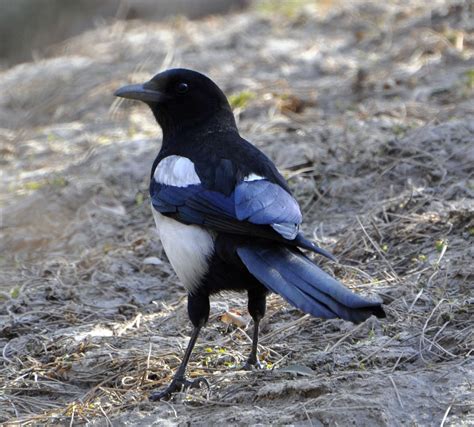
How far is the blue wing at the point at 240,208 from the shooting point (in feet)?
12.5

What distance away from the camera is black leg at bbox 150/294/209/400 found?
156 inches

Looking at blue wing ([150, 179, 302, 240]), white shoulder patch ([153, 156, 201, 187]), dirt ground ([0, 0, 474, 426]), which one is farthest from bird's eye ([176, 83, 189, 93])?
dirt ground ([0, 0, 474, 426])

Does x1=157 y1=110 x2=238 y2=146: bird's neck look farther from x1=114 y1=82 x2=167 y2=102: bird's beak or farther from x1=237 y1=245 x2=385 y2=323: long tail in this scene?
x1=237 y1=245 x2=385 y2=323: long tail

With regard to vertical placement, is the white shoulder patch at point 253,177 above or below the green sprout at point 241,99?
above

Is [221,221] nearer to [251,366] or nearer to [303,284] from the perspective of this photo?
[303,284]

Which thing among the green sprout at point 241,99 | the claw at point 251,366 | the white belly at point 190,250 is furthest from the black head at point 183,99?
the green sprout at point 241,99

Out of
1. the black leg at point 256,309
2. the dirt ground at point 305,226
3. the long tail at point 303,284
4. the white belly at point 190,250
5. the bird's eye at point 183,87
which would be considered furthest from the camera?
the bird's eye at point 183,87

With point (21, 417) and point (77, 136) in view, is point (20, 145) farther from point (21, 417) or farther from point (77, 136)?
point (21, 417)

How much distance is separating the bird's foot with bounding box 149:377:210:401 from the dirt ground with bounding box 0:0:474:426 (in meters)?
0.07

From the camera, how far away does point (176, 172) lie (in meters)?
4.35

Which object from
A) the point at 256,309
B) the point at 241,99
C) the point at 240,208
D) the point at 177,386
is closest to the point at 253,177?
the point at 240,208

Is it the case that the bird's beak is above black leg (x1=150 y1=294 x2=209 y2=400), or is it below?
above

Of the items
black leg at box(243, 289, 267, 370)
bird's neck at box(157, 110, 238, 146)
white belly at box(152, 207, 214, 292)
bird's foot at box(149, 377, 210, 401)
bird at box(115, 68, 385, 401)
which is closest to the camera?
bird at box(115, 68, 385, 401)

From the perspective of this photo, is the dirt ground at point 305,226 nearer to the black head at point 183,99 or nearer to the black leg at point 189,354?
the black leg at point 189,354
